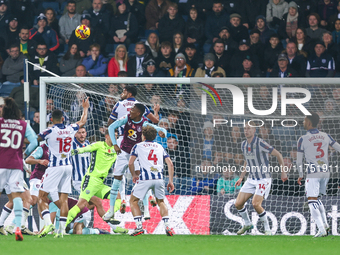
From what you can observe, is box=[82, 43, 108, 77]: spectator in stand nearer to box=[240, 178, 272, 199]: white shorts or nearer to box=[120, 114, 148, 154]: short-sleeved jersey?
box=[120, 114, 148, 154]: short-sleeved jersey

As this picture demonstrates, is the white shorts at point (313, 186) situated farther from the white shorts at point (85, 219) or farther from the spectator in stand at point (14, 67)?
the spectator in stand at point (14, 67)

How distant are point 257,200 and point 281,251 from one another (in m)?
2.87

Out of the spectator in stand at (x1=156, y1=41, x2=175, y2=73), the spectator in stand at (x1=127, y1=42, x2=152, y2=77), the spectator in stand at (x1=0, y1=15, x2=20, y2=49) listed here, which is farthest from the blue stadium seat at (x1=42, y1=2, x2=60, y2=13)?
the spectator in stand at (x1=156, y1=41, x2=175, y2=73)

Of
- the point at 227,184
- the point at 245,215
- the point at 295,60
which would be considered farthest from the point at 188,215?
the point at 295,60

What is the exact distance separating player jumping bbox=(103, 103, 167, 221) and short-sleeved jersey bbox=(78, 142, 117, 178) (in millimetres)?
277

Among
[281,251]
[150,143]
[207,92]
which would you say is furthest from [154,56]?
[281,251]

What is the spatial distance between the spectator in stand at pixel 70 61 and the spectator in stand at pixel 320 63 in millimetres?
5580

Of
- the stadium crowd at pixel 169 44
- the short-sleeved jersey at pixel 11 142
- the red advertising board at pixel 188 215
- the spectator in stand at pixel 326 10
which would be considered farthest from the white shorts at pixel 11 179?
the spectator in stand at pixel 326 10

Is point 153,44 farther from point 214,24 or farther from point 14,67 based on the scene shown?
point 14,67

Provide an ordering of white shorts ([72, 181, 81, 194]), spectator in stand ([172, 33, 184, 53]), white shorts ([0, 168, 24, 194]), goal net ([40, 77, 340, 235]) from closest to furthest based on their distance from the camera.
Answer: white shorts ([0, 168, 24, 194]) < goal net ([40, 77, 340, 235]) < white shorts ([72, 181, 81, 194]) < spectator in stand ([172, 33, 184, 53])

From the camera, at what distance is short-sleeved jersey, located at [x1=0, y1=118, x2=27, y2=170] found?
26.7 ft

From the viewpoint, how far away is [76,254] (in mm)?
6750

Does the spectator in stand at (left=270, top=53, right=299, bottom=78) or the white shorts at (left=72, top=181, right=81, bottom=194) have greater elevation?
the spectator in stand at (left=270, top=53, right=299, bottom=78)

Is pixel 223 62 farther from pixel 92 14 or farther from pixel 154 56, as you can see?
pixel 92 14
